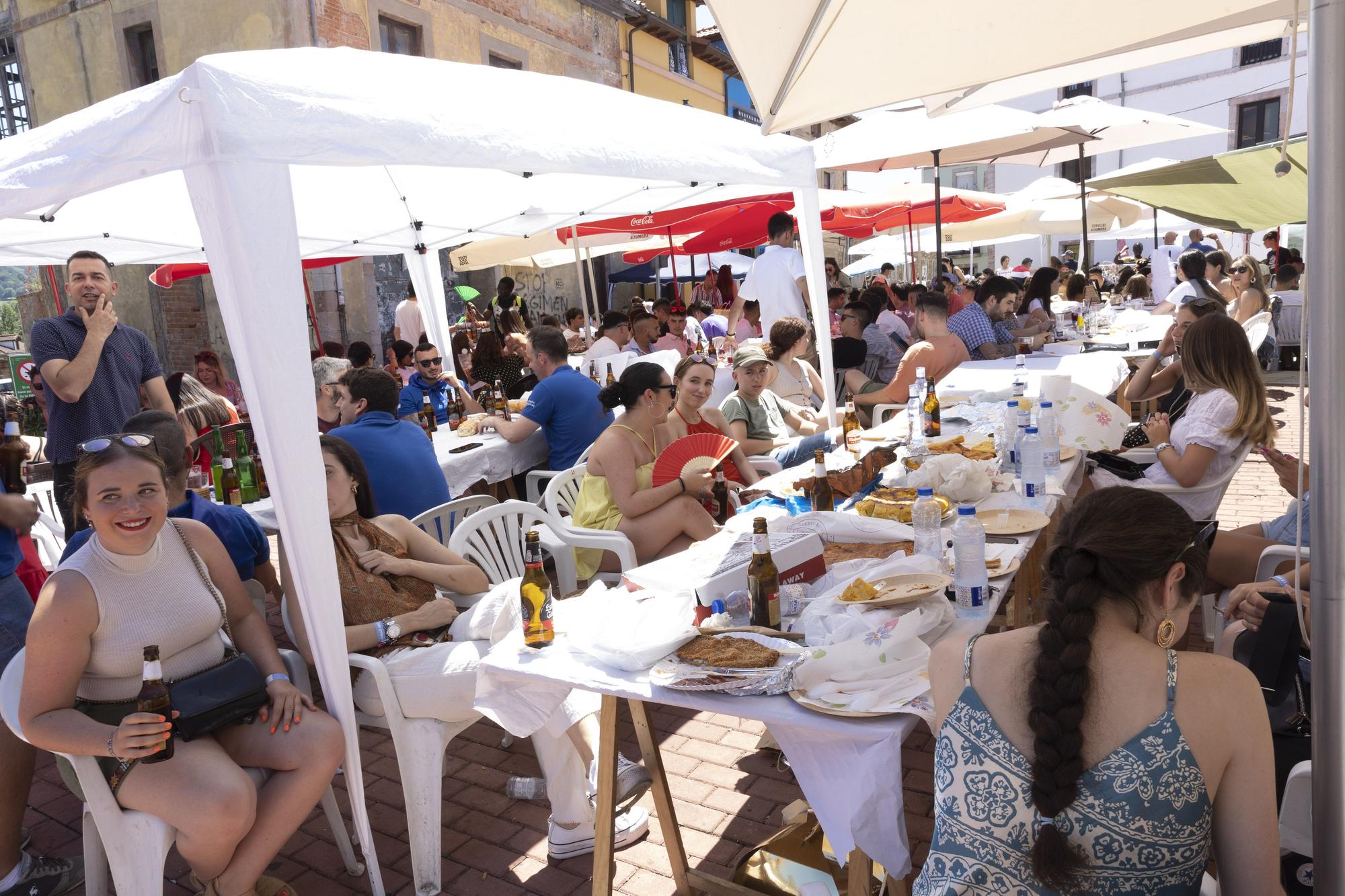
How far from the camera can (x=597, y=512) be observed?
4375 mm

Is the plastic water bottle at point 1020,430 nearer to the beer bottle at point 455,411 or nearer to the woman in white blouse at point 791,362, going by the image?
the woman in white blouse at point 791,362

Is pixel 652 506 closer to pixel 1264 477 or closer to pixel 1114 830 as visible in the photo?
pixel 1114 830

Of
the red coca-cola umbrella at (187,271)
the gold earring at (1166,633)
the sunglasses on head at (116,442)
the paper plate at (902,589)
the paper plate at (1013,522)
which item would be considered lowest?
the paper plate at (1013,522)

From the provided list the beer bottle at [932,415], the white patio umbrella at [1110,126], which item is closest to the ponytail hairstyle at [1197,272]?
the white patio umbrella at [1110,126]

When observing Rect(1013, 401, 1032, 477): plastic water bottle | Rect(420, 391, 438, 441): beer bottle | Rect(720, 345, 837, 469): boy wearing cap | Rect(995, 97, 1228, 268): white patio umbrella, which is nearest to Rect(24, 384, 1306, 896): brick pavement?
Rect(1013, 401, 1032, 477): plastic water bottle

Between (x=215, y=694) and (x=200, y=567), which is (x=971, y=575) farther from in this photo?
(x=200, y=567)

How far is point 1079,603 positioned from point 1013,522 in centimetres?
173

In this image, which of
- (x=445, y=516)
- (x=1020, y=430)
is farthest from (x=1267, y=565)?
(x=445, y=516)

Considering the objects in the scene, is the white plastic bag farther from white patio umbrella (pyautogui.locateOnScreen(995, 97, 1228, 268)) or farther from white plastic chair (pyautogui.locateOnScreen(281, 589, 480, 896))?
white patio umbrella (pyautogui.locateOnScreen(995, 97, 1228, 268))

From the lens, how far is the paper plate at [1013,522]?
3.22 m

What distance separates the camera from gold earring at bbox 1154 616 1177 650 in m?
1.69

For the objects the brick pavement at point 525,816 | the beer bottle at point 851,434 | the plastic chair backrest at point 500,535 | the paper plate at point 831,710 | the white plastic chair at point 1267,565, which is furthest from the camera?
the beer bottle at point 851,434

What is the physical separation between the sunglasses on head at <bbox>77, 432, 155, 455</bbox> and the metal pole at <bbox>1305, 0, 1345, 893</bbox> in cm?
282

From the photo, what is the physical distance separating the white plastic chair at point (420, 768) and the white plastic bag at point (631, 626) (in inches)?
25.4
